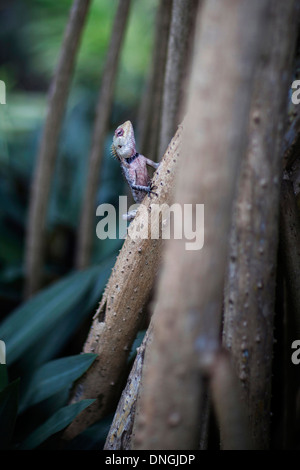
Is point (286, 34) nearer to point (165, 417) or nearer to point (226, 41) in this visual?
point (226, 41)

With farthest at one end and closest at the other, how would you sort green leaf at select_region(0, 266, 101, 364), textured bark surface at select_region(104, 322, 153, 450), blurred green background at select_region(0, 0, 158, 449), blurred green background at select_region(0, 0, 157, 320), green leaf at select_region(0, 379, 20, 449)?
blurred green background at select_region(0, 0, 157, 320), green leaf at select_region(0, 266, 101, 364), blurred green background at select_region(0, 0, 158, 449), green leaf at select_region(0, 379, 20, 449), textured bark surface at select_region(104, 322, 153, 450)

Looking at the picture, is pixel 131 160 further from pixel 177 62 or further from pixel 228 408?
pixel 228 408

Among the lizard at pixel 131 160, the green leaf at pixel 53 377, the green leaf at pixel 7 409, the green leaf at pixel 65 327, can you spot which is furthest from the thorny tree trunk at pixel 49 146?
the green leaf at pixel 7 409

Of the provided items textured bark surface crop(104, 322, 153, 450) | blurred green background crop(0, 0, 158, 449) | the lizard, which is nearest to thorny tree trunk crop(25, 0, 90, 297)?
blurred green background crop(0, 0, 158, 449)

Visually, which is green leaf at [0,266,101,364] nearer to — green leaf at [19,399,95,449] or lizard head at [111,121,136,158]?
green leaf at [19,399,95,449]

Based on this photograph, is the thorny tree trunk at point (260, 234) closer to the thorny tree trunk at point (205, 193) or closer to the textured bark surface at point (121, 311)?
the thorny tree trunk at point (205, 193)

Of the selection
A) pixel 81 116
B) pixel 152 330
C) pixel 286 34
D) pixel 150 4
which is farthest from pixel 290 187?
pixel 150 4
